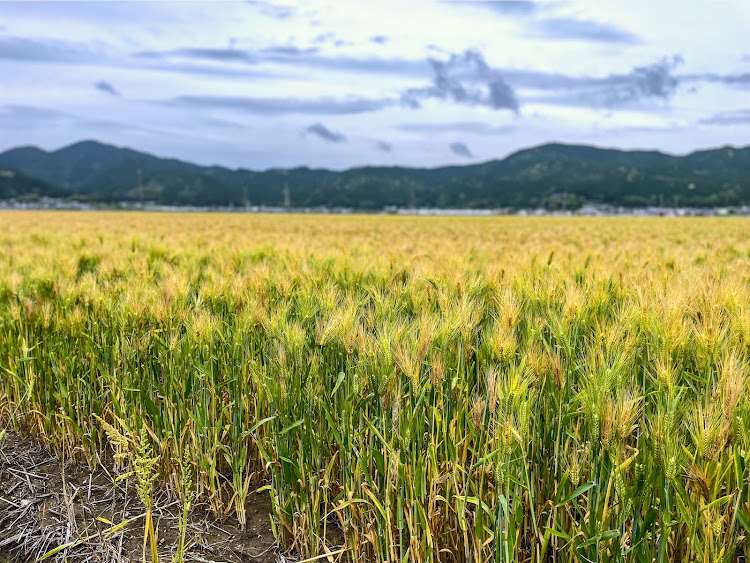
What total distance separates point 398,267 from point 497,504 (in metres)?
2.83

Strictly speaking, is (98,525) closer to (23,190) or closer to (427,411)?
(427,411)

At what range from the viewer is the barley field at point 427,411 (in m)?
1.56

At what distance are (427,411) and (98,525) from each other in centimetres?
166

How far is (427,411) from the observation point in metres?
2.02

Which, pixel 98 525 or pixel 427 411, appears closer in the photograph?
pixel 427 411

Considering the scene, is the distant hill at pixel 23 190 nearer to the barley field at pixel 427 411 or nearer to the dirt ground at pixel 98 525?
the barley field at pixel 427 411

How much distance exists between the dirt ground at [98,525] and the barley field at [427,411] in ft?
0.30

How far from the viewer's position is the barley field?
61.2 inches

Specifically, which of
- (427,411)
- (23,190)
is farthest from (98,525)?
(23,190)

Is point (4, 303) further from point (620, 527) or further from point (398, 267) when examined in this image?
point (620, 527)

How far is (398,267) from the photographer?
174 inches

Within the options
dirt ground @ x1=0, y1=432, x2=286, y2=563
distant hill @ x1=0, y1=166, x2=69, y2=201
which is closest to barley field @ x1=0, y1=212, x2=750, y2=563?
dirt ground @ x1=0, y1=432, x2=286, y2=563

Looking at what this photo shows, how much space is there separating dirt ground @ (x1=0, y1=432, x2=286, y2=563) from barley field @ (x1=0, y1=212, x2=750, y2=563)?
9 cm

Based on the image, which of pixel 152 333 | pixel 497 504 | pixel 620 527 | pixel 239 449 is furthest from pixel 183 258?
pixel 620 527
